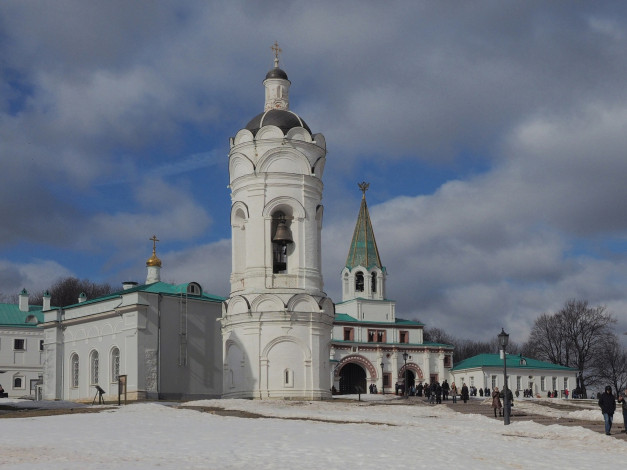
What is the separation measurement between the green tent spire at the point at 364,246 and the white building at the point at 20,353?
1083 inches

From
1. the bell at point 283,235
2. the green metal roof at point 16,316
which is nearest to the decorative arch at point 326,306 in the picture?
the bell at point 283,235

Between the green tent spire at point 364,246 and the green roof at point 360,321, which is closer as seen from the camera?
the green roof at point 360,321

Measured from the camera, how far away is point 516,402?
121ft

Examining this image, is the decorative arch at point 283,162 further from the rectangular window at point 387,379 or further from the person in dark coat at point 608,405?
the rectangular window at point 387,379

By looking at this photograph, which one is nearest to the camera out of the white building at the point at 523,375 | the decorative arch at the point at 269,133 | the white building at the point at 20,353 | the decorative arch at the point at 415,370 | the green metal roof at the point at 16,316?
the decorative arch at the point at 269,133

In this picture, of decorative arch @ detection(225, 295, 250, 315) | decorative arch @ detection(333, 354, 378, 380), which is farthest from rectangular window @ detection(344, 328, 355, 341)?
decorative arch @ detection(225, 295, 250, 315)

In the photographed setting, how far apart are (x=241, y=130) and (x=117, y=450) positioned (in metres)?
24.5

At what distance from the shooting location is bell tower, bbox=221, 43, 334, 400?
36.8m

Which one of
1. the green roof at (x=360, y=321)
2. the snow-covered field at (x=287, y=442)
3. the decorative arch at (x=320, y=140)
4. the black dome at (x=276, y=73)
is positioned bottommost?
the snow-covered field at (x=287, y=442)

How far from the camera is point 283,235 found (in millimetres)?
37531

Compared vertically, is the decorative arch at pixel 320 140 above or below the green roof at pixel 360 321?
above

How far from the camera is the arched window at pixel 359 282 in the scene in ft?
260

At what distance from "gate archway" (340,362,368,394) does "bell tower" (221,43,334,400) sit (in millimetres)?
36415

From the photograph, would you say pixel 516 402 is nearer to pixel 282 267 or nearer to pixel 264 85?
pixel 282 267
